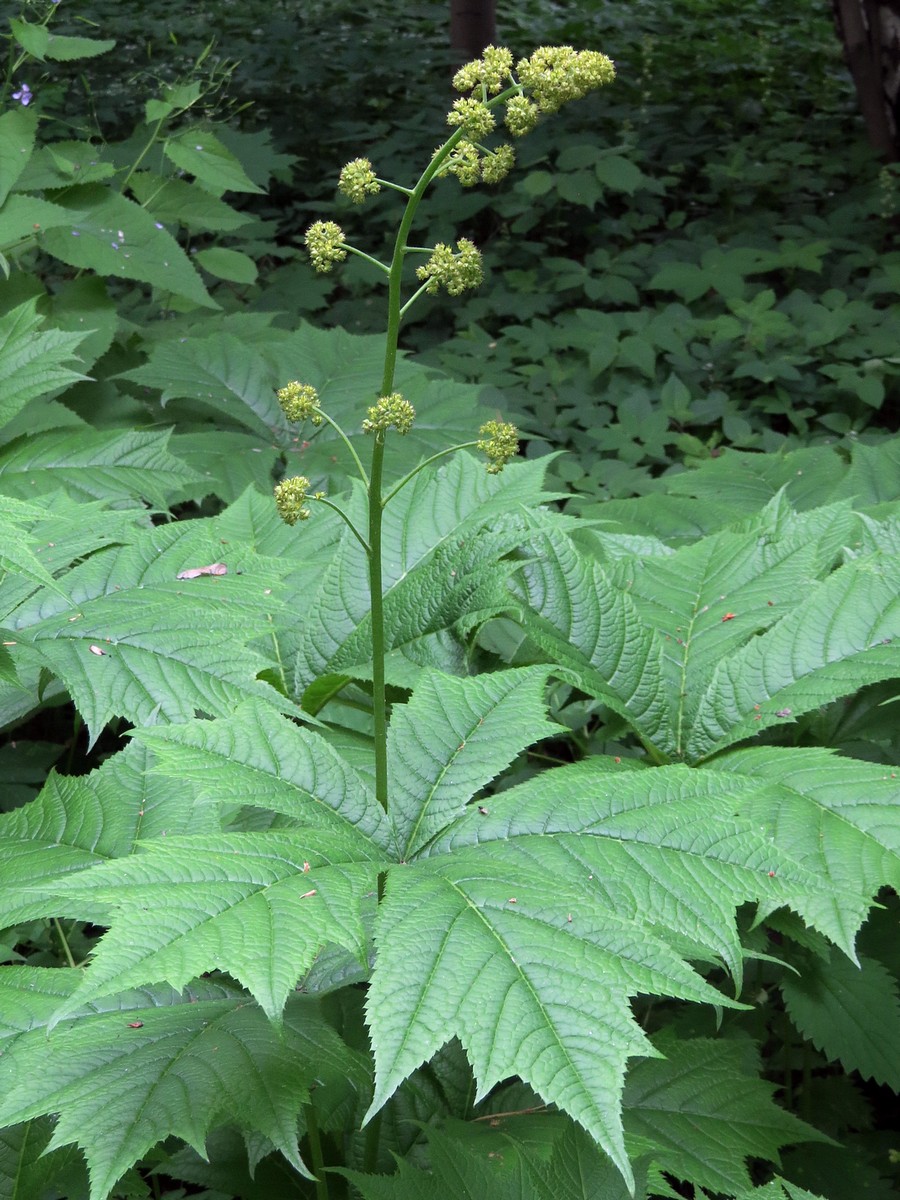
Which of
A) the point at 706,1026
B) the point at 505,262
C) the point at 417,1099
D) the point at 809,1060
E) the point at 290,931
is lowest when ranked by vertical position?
the point at 505,262

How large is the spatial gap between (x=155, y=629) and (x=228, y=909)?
0.63 meters

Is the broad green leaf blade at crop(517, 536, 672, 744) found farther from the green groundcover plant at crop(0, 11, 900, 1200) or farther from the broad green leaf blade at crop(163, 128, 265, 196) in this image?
the broad green leaf blade at crop(163, 128, 265, 196)

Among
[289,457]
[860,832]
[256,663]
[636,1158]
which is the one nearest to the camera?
[636,1158]

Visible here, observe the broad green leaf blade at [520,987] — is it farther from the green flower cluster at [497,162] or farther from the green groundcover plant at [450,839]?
the green flower cluster at [497,162]

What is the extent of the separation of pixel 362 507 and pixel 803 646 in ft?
2.46

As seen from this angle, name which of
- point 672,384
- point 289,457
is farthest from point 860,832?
point 672,384

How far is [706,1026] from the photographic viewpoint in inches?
64.4

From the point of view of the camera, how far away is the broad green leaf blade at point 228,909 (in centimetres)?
92

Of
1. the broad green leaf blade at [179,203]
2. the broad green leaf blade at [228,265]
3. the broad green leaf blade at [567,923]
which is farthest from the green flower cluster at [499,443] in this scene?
the broad green leaf blade at [228,265]

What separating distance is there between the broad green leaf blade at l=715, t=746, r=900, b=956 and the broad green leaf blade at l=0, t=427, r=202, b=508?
1.65m

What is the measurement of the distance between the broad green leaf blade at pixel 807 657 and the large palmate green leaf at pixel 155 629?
24.9 inches

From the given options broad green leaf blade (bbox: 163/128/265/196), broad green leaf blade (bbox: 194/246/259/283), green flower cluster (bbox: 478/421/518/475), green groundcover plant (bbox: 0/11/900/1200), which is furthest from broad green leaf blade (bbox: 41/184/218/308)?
green flower cluster (bbox: 478/421/518/475)

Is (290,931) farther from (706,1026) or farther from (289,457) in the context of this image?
(289,457)

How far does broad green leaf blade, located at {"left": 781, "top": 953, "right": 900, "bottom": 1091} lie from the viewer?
1.51m
